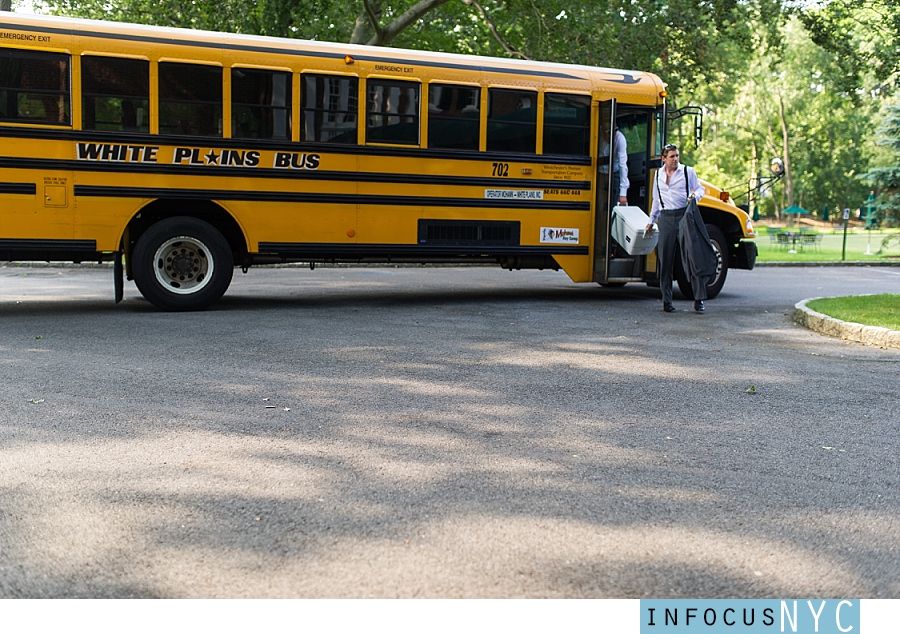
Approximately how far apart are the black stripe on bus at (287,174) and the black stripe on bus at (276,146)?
239 mm

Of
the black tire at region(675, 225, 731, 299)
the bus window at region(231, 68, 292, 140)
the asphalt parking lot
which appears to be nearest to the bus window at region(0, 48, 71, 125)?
the bus window at region(231, 68, 292, 140)

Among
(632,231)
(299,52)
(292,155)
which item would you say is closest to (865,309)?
(632,231)

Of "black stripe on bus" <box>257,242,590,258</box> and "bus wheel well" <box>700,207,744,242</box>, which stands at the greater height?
"bus wheel well" <box>700,207,744,242</box>

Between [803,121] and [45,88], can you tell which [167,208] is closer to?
[45,88]

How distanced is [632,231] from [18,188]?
740 centimetres

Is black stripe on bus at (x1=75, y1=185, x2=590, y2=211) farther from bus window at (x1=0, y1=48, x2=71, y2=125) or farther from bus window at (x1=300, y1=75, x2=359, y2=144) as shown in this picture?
bus window at (x1=0, y1=48, x2=71, y2=125)

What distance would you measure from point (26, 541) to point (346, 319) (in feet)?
22.6

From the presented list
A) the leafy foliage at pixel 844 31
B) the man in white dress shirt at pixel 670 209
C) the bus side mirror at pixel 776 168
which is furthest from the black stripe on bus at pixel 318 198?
the leafy foliage at pixel 844 31

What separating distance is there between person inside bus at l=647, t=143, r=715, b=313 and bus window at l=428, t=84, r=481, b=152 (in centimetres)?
241

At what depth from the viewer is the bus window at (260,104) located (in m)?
10.7

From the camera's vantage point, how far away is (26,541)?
11.5ft

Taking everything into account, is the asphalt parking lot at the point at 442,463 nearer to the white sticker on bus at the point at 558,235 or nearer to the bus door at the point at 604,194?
the white sticker on bus at the point at 558,235

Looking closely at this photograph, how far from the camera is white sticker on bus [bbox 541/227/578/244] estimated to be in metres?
12.4

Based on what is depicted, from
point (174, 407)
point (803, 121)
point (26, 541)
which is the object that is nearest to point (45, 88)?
point (174, 407)
